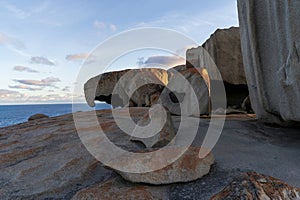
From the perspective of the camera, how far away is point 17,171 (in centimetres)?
289

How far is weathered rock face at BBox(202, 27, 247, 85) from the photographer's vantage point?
25.2 feet

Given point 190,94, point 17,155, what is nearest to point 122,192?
point 17,155

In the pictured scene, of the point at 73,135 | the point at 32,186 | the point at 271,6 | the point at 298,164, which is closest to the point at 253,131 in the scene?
the point at 298,164

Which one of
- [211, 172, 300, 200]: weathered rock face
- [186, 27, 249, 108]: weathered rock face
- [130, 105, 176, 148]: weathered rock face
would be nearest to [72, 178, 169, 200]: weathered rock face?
[211, 172, 300, 200]: weathered rock face

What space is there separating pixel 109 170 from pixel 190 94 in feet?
10.8

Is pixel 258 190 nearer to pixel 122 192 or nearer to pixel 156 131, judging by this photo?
pixel 122 192

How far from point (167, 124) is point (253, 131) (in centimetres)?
167

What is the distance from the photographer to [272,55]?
3592 millimetres

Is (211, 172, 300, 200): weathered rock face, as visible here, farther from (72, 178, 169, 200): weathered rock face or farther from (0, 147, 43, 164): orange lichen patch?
(0, 147, 43, 164): orange lichen patch

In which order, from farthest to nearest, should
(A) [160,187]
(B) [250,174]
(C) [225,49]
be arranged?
(C) [225,49]
(A) [160,187]
(B) [250,174]

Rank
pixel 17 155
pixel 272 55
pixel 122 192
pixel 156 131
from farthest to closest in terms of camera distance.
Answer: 1. pixel 272 55
2. pixel 17 155
3. pixel 156 131
4. pixel 122 192

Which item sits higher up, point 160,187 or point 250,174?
point 250,174

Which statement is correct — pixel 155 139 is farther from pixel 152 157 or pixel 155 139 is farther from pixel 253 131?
pixel 253 131

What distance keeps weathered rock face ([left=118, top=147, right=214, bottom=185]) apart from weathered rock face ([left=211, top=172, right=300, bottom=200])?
0.48 meters
